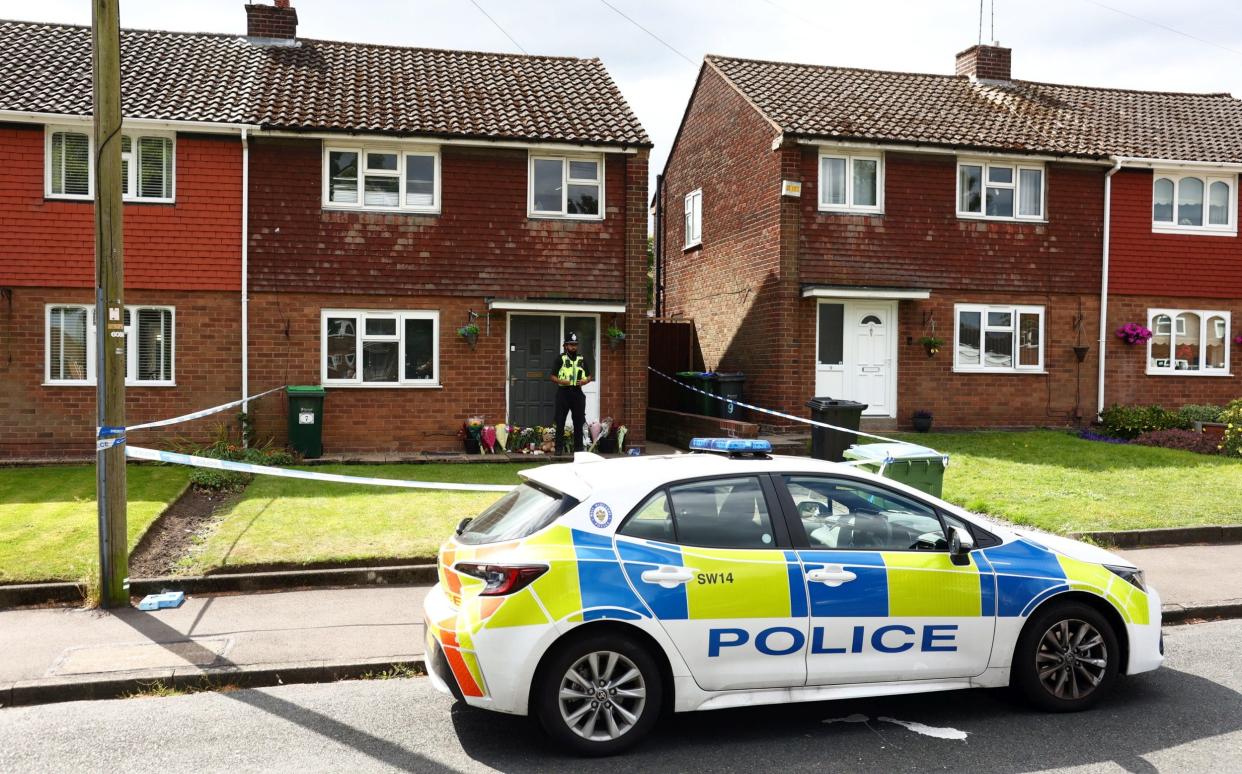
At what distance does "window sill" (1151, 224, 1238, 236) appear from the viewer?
62.4ft

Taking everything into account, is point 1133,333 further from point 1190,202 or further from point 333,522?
point 333,522

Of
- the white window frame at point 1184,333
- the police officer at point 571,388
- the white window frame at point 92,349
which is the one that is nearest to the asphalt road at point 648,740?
the police officer at point 571,388

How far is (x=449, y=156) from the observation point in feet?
52.4

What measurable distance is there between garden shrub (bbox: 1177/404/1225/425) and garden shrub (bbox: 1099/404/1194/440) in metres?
0.07

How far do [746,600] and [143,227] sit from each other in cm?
1316

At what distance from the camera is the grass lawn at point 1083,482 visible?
34.3 feet

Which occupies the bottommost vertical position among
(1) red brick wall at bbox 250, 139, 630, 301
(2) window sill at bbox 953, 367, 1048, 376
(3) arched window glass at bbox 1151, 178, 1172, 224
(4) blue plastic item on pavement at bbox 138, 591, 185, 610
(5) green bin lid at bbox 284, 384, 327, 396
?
(4) blue plastic item on pavement at bbox 138, 591, 185, 610

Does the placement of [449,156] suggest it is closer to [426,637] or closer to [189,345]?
[189,345]

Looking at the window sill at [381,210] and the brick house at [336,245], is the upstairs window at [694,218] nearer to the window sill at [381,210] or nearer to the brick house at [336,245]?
the brick house at [336,245]

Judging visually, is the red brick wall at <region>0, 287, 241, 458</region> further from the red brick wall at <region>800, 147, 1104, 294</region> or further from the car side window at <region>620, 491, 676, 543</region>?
the car side window at <region>620, 491, 676, 543</region>

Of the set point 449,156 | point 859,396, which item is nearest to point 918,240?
point 859,396

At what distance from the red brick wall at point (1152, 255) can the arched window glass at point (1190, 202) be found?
0.36 metres

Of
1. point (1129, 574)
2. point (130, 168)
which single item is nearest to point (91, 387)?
point (130, 168)

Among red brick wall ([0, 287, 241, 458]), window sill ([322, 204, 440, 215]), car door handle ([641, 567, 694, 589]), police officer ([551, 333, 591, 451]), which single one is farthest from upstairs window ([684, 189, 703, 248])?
car door handle ([641, 567, 694, 589])
